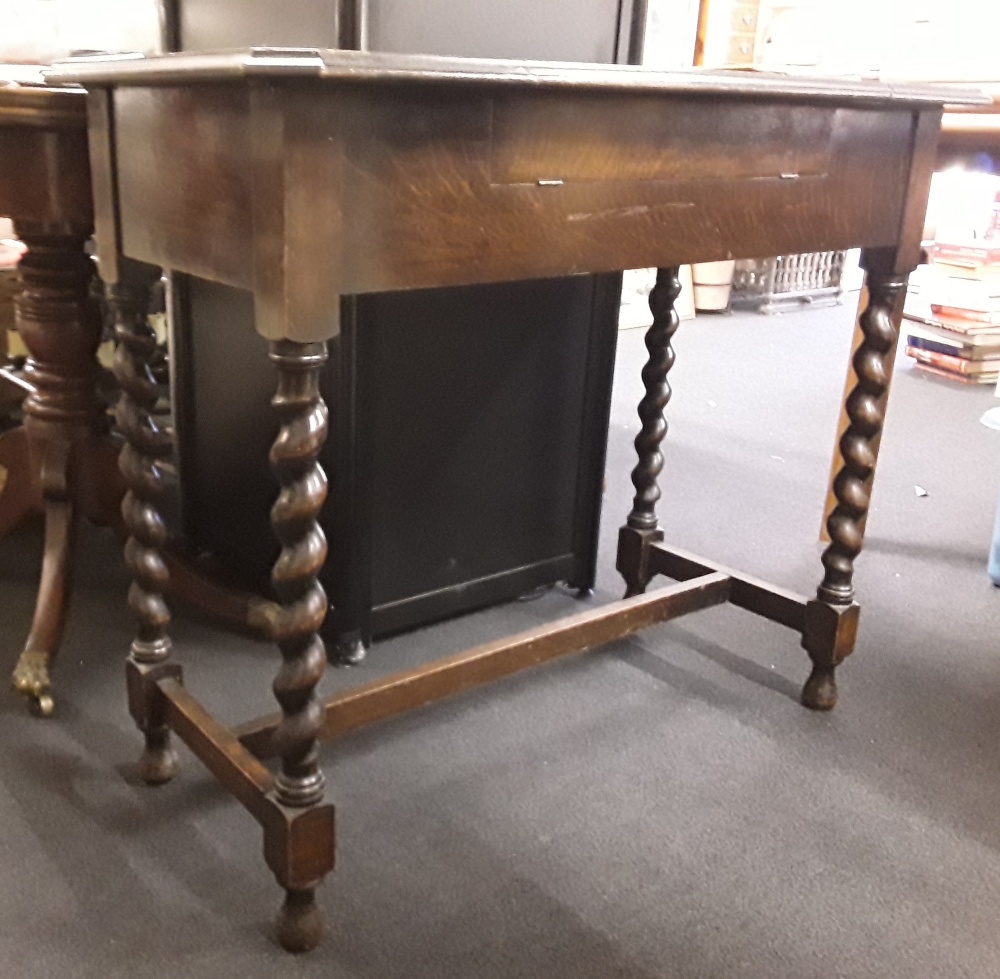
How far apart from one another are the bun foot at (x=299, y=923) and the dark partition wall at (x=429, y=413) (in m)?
Result: 0.54

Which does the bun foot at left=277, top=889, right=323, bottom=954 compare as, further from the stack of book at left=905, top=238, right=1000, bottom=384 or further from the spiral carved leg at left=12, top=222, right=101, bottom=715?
the stack of book at left=905, top=238, right=1000, bottom=384

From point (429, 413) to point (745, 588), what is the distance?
517 mm

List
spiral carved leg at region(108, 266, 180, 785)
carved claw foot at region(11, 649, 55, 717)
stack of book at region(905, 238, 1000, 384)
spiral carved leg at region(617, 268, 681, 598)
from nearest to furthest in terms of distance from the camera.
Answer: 1. spiral carved leg at region(108, 266, 180, 785)
2. carved claw foot at region(11, 649, 55, 717)
3. spiral carved leg at region(617, 268, 681, 598)
4. stack of book at region(905, 238, 1000, 384)

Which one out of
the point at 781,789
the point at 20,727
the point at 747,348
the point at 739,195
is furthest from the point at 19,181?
the point at 747,348

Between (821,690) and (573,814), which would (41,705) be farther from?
(821,690)

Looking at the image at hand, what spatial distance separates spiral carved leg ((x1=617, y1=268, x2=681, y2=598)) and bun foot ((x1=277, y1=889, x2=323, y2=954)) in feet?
2.79

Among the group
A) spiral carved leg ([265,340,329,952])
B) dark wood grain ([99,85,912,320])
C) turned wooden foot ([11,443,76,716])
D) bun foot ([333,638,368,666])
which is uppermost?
dark wood grain ([99,85,912,320])

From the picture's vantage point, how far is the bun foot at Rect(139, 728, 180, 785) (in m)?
1.23

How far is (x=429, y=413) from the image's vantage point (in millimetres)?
1506

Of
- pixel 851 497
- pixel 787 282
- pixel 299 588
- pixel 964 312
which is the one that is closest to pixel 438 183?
pixel 299 588

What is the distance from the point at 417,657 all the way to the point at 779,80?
2.96ft

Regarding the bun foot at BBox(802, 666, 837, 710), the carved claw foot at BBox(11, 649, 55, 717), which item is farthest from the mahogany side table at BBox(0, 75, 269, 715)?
the bun foot at BBox(802, 666, 837, 710)

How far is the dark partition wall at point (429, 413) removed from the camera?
1.37 metres

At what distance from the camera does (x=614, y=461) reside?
248 cm
